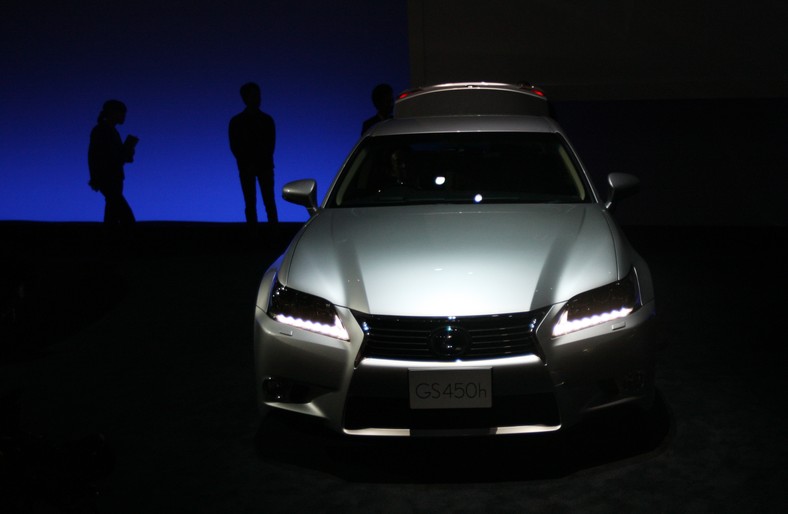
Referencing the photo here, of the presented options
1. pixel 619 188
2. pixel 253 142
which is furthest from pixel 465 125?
pixel 253 142

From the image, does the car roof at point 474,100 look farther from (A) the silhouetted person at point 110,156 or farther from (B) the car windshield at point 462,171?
(A) the silhouetted person at point 110,156

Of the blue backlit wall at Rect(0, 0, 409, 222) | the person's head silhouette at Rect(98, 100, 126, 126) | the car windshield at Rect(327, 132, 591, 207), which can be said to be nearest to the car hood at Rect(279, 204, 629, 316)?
the car windshield at Rect(327, 132, 591, 207)

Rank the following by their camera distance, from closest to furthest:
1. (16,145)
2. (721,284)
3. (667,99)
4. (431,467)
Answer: (431,467) → (721,284) → (667,99) → (16,145)

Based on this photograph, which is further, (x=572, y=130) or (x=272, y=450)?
(x=572, y=130)

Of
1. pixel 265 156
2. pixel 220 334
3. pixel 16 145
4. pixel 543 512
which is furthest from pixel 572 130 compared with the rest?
pixel 543 512

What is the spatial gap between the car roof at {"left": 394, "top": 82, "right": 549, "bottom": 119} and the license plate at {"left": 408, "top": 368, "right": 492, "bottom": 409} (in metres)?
5.10

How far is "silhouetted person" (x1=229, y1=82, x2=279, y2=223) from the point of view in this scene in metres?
11.0

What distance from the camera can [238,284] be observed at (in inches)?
352

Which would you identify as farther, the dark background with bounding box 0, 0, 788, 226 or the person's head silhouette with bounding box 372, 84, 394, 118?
the dark background with bounding box 0, 0, 788, 226

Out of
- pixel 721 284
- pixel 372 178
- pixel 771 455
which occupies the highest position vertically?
pixel 372 178

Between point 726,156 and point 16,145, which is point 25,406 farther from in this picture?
point 16,145

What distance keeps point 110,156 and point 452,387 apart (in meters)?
8.26

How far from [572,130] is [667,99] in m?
1.21

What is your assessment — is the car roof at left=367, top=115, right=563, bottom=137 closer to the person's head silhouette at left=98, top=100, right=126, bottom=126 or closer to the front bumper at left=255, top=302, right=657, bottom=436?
the front bumper at left=255, top=302, right=657, bottom=436
